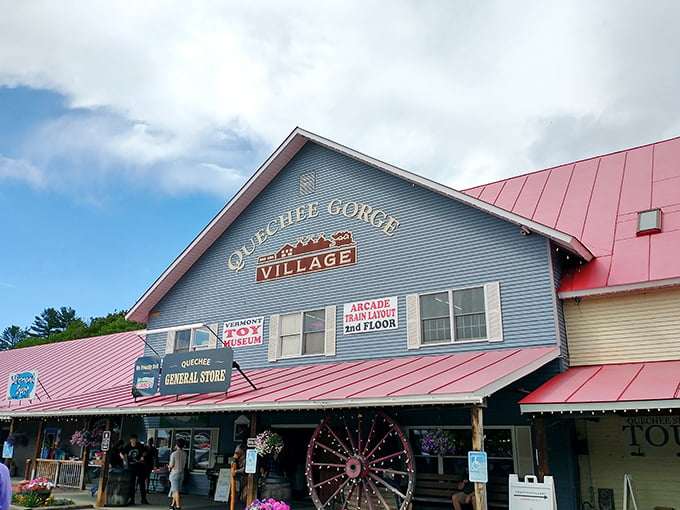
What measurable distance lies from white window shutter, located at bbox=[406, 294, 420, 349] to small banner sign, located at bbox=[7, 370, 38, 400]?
40.9 feet

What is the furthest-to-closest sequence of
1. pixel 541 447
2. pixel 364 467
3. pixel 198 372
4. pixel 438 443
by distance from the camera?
pixel 198 372 < pixel 438 443 < pixel 364 467 < pixel 541 447

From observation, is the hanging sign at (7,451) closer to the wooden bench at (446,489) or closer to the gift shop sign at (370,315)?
the gift shop sign at (370,315)

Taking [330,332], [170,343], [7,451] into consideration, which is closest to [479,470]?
[330,332]

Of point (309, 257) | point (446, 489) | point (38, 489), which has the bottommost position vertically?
point (38, 489)

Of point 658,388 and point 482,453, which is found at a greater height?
point 658,388

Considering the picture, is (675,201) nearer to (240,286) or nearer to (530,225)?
(530,225)

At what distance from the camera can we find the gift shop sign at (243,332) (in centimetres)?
1733

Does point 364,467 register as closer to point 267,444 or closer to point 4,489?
point 267,444

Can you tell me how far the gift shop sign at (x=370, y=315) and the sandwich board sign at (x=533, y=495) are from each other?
5.27 meters

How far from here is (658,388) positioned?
9812 mm

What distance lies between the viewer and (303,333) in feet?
53.9

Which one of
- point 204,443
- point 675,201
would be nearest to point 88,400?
point 204,443

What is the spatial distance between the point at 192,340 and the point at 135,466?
4276mm

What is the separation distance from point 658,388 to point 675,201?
18.5 ft
